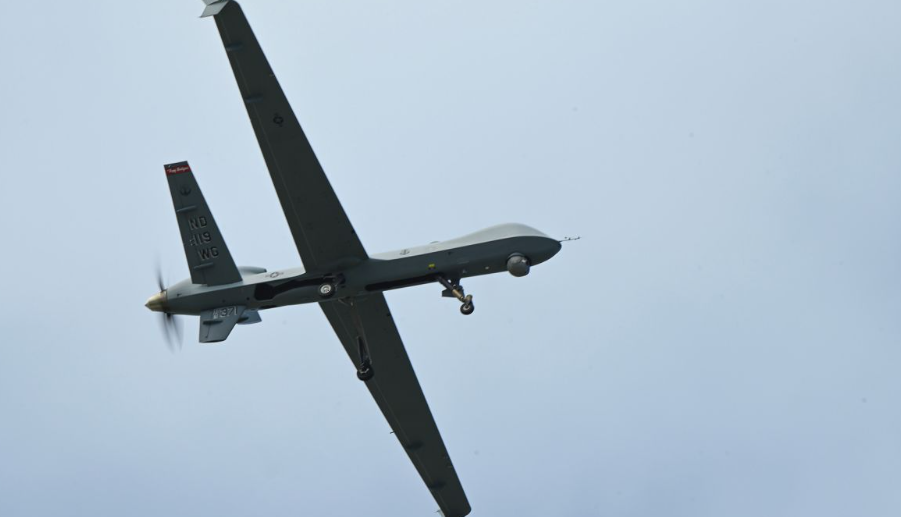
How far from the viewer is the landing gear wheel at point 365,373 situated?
41844mm

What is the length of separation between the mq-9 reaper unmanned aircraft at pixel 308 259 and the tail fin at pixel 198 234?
0.11 ft

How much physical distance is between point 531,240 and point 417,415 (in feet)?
34.0

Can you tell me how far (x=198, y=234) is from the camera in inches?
1700

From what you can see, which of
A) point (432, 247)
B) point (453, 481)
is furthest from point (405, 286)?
point (453, 481)

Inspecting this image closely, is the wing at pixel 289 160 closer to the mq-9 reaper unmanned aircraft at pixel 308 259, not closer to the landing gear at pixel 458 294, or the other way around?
the mq-9 reaper unmanned aircraft at pixel 308 259

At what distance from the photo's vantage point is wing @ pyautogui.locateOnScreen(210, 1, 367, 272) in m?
37.2

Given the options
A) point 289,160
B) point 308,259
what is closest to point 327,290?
point 308,259

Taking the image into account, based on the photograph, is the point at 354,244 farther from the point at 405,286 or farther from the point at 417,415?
the point at 417,415

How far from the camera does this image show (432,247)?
40906 mm

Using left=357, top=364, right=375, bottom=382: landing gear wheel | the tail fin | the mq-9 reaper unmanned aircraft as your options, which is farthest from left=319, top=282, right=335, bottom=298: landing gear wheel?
the tail fin

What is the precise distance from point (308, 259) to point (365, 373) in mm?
4391

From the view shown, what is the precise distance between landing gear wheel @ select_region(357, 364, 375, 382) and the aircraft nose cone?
7.39 meters

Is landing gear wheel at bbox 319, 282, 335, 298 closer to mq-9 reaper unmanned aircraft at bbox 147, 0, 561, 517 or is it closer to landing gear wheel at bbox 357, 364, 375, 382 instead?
mq-9 reaper unmanned aircraft at bbox 147, 0, 561, 517

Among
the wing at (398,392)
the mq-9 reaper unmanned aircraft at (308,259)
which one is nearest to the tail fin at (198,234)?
the mq-9 reaper unmanned aircraft at (308,259)
